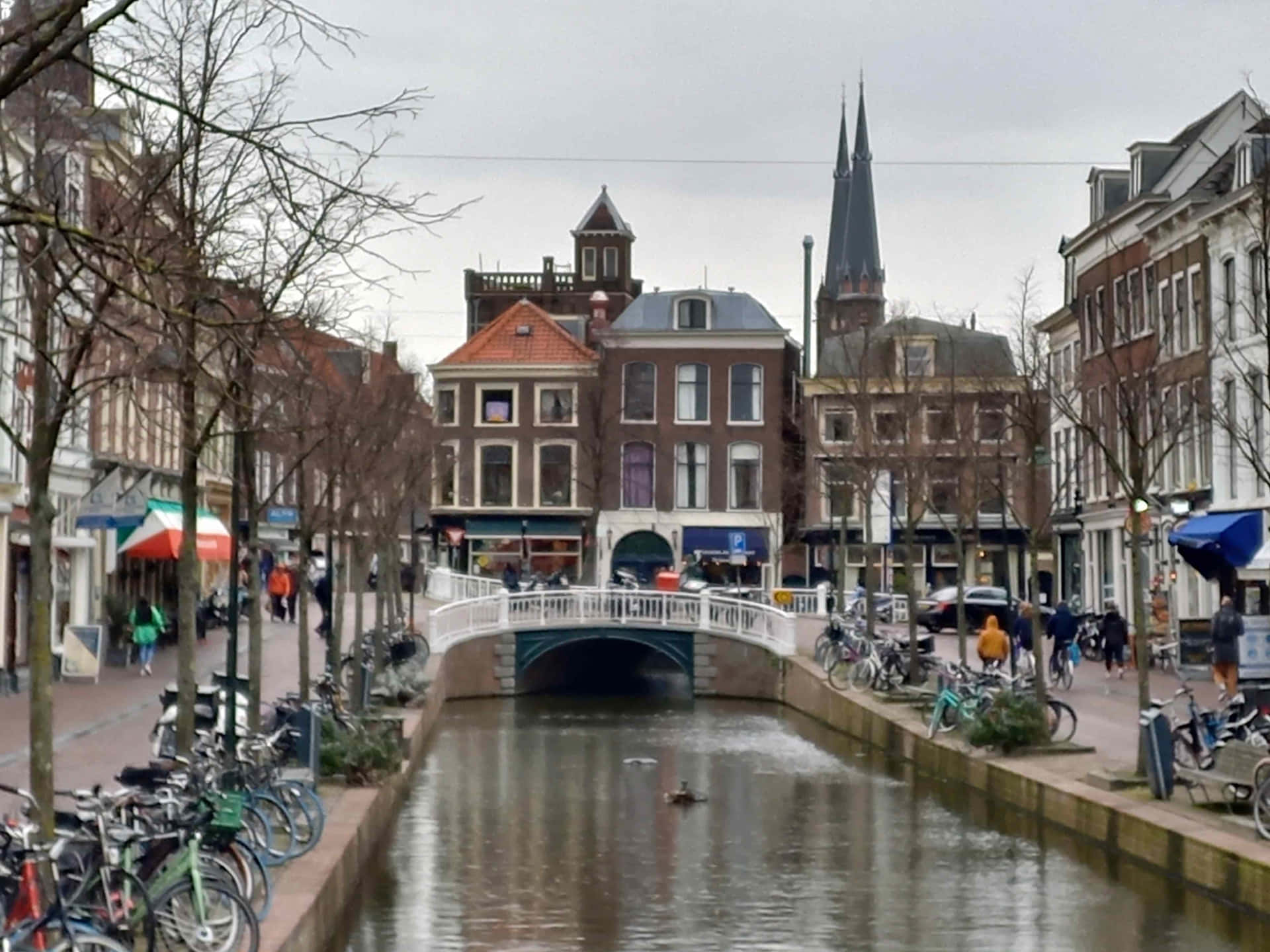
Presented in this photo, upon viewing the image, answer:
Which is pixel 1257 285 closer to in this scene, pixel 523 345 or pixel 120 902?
pixel 120 902

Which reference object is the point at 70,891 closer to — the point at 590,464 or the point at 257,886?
the point at 257,886

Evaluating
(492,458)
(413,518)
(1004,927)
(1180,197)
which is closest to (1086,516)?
(1180,197)

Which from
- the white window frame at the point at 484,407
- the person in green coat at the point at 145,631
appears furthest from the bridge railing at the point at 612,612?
the white window frame at the point at 484,407

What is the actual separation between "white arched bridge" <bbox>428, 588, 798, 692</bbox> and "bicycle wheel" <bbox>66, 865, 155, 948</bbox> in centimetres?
3915

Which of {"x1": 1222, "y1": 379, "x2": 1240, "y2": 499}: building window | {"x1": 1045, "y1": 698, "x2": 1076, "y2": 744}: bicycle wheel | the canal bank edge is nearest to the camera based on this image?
the canal bank edge

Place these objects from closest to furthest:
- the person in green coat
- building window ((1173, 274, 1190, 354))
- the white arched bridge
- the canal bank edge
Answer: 1. the canal bank edge
2. the person in green coat
3. building window ((1173, 274, 1190, 354))
4. the white arched bridge

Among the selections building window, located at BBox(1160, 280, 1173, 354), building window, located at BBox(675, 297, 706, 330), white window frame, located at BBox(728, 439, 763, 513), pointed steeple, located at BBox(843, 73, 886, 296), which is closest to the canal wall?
building window, located at BBox(1160, 280, 1173, 354)

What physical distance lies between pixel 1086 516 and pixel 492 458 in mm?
25629

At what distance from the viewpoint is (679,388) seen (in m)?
78.4

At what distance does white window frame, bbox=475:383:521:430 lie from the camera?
262 ft

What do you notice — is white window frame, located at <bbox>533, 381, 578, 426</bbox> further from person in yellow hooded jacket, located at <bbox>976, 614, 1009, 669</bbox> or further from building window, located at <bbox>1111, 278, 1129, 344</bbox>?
person in yellow hooded jacket, located at <bbox>976, 614, 1009, 669</bbox>

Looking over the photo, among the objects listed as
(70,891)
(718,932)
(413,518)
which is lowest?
(718,932)

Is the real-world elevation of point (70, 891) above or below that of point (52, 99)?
below

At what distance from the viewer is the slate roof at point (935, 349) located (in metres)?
61.2
